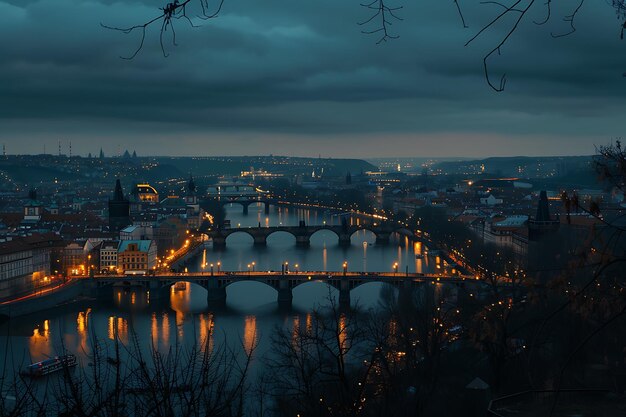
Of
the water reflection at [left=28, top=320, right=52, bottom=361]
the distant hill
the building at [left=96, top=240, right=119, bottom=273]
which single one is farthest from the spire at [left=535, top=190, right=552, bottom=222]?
the distant hill

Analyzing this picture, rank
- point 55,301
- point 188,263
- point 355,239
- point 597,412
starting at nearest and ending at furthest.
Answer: point 597,412 → point 55,301 → point 188,263 → point 355,239

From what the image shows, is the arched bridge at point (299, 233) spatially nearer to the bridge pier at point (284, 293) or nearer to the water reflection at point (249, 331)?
the bridge pier at point (284, 293)

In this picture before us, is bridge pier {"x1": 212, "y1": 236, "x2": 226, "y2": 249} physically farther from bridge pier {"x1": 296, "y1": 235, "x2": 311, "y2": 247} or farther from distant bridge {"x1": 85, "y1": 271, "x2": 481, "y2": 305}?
distant bridge {"x1": 85, "y1": 271, "x2": 481, "y2": 305}

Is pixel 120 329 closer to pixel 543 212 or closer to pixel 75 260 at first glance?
pixel 75 260

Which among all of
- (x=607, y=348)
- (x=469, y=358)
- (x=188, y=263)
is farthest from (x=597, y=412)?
(x=188, y=263)

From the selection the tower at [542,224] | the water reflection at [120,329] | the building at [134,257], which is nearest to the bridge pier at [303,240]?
the building at [134,257]

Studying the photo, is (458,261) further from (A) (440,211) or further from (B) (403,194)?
(B) (403,194)
